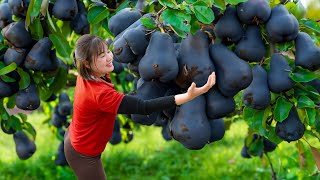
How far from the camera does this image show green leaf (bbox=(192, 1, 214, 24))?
127cm

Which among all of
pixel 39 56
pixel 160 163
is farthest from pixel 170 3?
pixel 160 163

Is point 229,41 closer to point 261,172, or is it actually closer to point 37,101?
point 37,101

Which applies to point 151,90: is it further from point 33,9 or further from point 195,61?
point 33,9

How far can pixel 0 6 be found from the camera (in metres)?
1.86

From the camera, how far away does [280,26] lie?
129cm

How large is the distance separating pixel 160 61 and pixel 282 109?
40 cm

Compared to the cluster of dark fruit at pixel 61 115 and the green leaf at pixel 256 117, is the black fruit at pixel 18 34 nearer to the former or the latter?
the green leaf at pixel 256 117

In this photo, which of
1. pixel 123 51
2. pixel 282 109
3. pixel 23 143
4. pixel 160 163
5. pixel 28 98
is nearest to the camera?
pixel 123 51

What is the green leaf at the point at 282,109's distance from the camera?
4.71 ft

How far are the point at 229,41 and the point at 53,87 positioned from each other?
963 mm

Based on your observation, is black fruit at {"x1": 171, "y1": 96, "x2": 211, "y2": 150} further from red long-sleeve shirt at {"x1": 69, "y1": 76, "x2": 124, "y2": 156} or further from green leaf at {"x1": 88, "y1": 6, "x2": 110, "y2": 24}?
green leaf at {"x1": 88, "y1": 6, "x2": 110, "y2": 24}

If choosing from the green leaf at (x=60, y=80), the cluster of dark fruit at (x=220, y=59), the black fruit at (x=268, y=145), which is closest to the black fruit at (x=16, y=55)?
the green leaf at (x=60, y=80)

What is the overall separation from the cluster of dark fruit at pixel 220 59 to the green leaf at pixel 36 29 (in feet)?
1.69

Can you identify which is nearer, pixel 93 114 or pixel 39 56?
pixel 93 114
